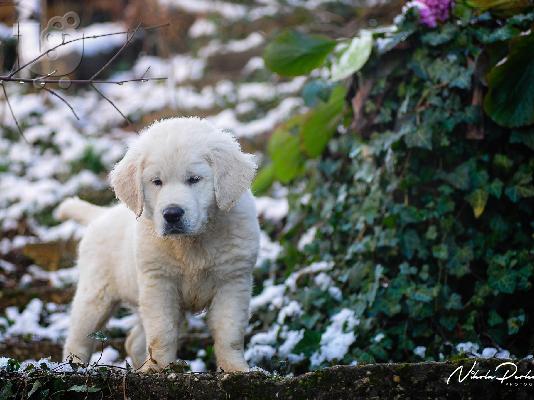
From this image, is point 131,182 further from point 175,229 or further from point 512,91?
point 512,91

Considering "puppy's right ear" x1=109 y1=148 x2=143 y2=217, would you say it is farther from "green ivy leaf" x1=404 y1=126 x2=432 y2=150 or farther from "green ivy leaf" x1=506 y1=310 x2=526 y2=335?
"green ivy leaf" x1=506 y1=310 x2=526 y2=335

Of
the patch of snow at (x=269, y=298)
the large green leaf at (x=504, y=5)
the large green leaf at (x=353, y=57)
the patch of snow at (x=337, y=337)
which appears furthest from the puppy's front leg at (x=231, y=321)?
the large green leaf at (x=504, y=5)

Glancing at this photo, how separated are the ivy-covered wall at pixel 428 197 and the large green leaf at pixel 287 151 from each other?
2.02 feet

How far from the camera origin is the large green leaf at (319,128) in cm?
500

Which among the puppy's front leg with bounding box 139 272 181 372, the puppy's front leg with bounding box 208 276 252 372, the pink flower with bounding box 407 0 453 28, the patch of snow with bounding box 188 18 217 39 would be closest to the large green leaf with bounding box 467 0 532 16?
the pink flower with bounding box 407 0 453 28

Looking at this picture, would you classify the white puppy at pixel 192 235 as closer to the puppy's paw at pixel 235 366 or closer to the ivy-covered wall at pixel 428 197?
the puppy's paw at pixel 235 366

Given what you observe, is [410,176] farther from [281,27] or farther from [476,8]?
[281,27]

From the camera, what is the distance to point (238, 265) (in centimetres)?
329

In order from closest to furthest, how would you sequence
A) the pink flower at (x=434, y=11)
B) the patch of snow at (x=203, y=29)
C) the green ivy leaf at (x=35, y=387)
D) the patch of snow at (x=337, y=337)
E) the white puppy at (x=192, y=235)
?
the green ivy leaf at (x=35, y=387) < the white puppy at (x=192, y=235) < the patch of snow at (x=337, y=337) < the pink flower at (x=434, y=11) < the patch of snow at (x=203, y=29)

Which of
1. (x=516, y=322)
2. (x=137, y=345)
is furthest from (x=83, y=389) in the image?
(x=516, y=322)

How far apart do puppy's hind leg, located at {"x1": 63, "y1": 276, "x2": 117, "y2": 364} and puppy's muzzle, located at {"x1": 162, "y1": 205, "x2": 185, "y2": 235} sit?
0.95 m

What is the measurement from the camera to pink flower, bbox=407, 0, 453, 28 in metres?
4.18

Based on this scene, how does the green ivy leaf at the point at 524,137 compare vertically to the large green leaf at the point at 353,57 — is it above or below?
below

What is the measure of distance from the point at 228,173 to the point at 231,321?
65 cm
